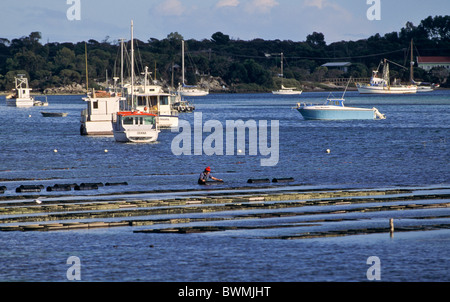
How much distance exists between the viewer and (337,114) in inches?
4493

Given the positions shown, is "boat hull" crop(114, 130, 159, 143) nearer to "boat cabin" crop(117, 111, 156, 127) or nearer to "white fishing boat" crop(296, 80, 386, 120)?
"boat cabin" crop(117, 111, 156, 127)

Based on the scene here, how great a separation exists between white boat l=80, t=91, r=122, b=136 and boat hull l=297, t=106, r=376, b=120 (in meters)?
41.2

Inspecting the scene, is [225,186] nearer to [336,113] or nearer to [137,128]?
[137,128]

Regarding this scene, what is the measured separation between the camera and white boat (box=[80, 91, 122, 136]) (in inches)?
3191

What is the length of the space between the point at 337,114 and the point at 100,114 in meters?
43.5

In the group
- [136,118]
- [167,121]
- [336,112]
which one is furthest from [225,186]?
[336,112]

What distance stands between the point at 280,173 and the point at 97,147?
82.4 ft

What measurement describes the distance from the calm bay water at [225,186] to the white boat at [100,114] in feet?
7.54

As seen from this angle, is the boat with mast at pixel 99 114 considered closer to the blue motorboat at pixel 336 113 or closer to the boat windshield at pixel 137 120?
the boat windshield at pixel 137 120

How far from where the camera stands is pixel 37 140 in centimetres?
8375

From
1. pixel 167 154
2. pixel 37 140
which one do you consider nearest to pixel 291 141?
pixel 167 154

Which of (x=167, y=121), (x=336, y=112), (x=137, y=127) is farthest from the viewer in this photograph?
(x=336, y=112)

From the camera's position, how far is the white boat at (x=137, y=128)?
70750mm
